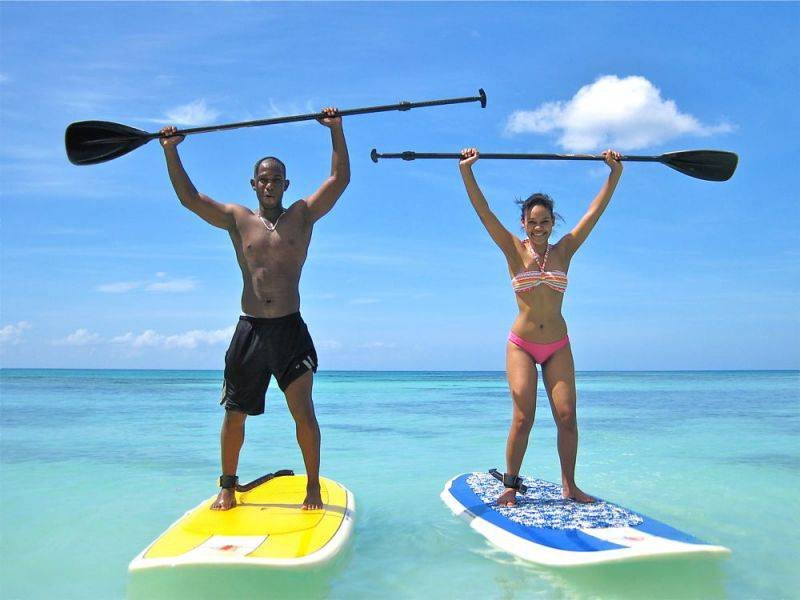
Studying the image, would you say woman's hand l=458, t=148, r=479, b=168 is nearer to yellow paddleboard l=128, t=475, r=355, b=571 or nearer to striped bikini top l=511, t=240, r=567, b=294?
striped bikini top l=511, t=240, r=567, b=294

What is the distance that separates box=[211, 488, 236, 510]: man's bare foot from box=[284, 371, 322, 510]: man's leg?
0.50m

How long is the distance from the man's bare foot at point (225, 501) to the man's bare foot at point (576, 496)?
2.33 m

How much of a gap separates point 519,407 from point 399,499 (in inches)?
61.1

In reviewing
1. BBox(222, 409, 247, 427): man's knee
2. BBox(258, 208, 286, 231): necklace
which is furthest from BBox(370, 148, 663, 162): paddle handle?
BBox(222, 409, 247, 427): man's knee

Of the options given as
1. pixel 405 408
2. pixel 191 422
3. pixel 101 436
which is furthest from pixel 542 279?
pixel 405 408

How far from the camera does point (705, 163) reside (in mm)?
5621

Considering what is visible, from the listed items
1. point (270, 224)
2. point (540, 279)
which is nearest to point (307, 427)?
point (270, 224)

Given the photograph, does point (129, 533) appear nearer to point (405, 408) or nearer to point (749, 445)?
point (749, 445)

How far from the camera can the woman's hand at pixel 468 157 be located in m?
4.77

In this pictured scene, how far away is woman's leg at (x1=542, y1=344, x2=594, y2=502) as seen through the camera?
4.64 metres

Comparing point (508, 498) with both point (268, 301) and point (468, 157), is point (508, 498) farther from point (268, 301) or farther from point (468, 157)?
point (468, 157)

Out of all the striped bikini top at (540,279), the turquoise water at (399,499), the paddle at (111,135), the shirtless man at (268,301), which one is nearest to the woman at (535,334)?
the striped bikini top at (540,279)

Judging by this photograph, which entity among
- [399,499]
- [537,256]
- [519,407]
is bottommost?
[399,499]

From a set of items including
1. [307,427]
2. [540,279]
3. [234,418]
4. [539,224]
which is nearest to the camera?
[307,427]
